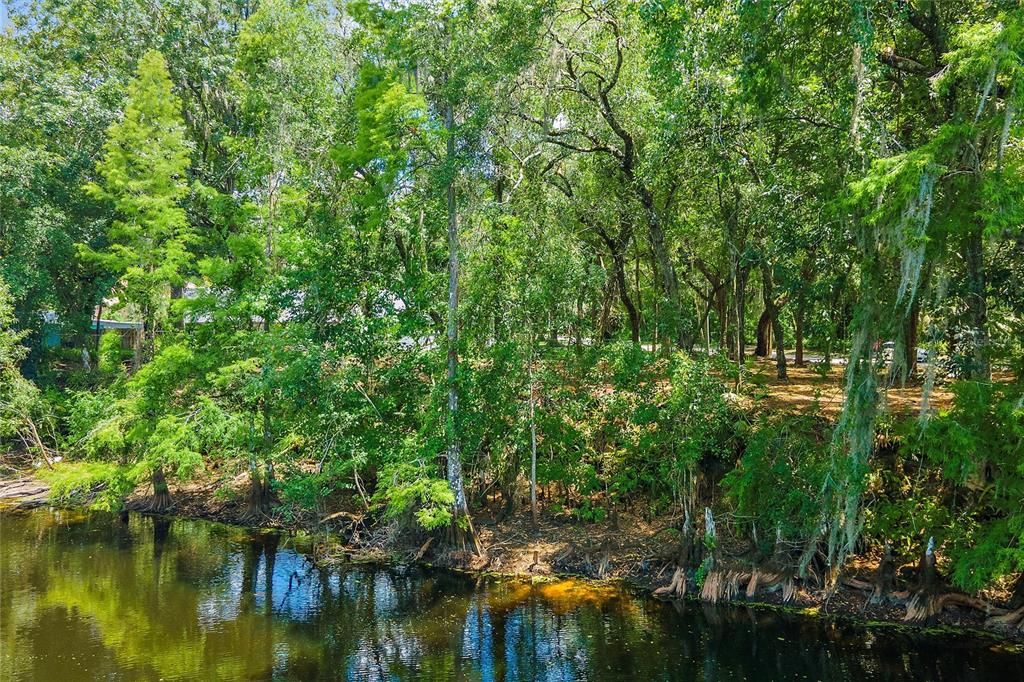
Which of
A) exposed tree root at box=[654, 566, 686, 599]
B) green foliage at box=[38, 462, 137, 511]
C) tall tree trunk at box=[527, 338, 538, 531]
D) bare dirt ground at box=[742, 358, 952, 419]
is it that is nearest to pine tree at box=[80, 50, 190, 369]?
green foliage at box=[38, 462, 137, 511]

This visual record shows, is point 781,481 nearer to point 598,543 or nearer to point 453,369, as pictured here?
point 598,543

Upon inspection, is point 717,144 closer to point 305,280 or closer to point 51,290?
point 305,280

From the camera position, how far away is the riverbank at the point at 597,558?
36.1ft

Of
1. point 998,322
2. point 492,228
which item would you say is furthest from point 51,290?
point 998,322

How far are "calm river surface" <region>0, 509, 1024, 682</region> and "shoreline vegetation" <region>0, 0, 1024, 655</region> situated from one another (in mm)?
957

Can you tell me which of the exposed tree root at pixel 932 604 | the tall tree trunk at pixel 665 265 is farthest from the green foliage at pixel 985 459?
the tall tree trunk at pixel 665 265

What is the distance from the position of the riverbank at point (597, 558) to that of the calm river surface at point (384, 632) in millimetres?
359

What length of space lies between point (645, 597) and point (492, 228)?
A: 733 cm

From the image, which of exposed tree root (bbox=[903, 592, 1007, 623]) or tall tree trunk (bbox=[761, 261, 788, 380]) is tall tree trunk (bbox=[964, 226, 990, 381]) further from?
tall tree trunk (bbox=[761, 261, 788, 380])

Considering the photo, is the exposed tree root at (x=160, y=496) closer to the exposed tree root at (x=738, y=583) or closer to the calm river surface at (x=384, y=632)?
the calm river surface at (x=384, y=632)

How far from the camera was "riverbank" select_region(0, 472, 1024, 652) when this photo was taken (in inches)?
433

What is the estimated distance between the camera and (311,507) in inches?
602

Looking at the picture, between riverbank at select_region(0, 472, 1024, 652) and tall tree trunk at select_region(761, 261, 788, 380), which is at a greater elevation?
tall tree trunk at select_region(761, 261, 788, 380)

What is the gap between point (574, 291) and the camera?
14.7 m
